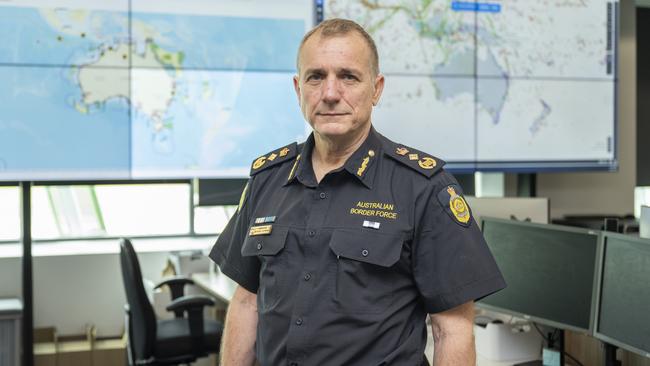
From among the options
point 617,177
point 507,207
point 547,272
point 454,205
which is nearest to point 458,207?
point 454,205

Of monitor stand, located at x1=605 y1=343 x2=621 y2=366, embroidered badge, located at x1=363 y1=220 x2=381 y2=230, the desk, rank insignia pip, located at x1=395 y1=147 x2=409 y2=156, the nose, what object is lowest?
the desk

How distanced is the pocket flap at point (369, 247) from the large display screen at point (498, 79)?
108 inches

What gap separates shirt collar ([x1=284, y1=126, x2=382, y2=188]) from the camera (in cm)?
165

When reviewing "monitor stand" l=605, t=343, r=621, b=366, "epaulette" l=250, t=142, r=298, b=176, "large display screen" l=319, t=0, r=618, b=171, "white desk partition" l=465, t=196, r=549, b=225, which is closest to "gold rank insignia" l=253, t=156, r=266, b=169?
"epaulette" l=250, t=142, r=298, b=176

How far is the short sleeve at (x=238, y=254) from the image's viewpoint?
1772mm

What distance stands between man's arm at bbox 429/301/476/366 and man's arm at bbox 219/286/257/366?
0.42 meters

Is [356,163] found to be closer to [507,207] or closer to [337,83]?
[337,83]

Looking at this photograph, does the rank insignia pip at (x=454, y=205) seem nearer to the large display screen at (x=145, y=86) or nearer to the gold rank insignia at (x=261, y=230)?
the gold rank insignia at (x=261, y=230)

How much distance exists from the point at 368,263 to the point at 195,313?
99.1 inches

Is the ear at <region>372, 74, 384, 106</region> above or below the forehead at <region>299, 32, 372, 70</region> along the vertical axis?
below

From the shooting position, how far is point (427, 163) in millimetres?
1646

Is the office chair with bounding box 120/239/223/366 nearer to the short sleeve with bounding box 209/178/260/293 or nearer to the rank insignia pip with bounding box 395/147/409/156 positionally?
the short sleeve with bounding box 209/178/260/293

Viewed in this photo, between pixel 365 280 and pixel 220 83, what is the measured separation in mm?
2678

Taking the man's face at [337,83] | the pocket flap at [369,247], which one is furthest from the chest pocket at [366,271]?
the man's face at [337,83]
